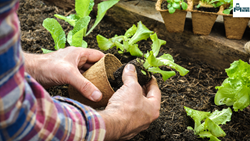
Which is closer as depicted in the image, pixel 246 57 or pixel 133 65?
pixel 133 65

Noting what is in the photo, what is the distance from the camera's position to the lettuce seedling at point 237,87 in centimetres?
122

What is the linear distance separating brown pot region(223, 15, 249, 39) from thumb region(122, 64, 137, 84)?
0.83m

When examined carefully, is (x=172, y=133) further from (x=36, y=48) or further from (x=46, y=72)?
(x=36, y=48)

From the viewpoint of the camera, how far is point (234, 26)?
1.46 meters

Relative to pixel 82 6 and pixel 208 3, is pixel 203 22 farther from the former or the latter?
pixel 82 6

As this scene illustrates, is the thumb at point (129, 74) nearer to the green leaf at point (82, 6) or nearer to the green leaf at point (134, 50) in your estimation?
the green leaf at point (134, 50)

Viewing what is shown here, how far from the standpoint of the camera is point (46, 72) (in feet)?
3.47

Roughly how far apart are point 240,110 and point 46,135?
1.29 m

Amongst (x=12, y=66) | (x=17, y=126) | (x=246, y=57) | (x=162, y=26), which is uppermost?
(x=12, y=66)

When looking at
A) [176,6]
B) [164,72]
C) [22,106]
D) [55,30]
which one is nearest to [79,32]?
[55,30]

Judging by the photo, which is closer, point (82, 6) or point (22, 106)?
point (22, 106)

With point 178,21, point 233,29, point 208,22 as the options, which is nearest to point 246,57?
point 233,29

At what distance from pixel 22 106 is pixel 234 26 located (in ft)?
4.80

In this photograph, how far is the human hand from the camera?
817 millimetres
